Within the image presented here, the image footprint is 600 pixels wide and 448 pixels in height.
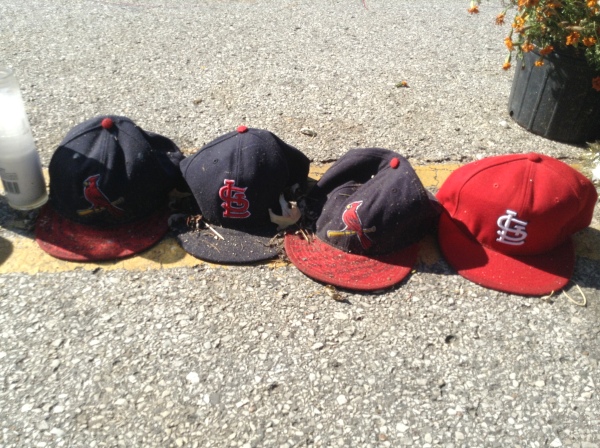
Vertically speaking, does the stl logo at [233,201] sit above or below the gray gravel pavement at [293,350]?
above

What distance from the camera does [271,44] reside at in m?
5.63

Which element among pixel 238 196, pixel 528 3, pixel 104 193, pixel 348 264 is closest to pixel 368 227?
pixel 348 264

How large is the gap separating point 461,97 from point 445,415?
10.3ft

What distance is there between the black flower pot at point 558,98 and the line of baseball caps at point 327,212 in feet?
3.70

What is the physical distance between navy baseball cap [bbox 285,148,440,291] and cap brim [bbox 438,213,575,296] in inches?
6.6

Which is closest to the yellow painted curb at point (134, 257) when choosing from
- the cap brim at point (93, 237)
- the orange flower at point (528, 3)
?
the cap brim at point (93, 237)

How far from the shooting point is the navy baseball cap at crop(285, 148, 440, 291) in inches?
118

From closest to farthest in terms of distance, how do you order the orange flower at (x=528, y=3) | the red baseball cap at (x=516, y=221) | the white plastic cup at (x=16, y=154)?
the red baseball cap at (x=516, y=221) < the white plastic cup at (x=16, y=154) < the orange flower at (x=528, y=3)

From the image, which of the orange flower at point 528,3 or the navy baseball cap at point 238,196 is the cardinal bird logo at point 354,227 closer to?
the navy baseball cap at point 238,196

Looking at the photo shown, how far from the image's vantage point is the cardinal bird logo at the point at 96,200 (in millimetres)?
3051

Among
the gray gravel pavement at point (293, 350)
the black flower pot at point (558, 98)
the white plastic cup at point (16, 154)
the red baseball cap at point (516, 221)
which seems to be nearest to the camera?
the gray gravel pavement at point (293, 350)

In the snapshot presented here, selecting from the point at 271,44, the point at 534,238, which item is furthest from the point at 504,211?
the point at 271,44

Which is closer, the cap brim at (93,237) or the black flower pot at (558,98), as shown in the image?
the cap brim at (93,237)

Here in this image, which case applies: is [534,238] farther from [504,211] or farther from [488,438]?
[488,438]
